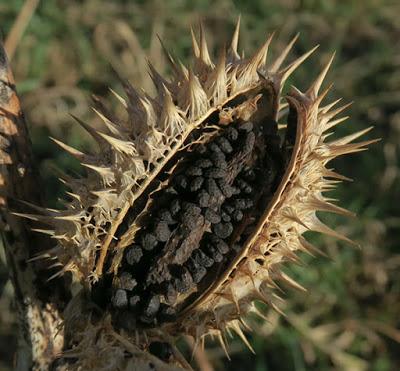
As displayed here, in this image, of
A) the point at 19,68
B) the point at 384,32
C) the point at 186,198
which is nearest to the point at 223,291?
the point at 186,198

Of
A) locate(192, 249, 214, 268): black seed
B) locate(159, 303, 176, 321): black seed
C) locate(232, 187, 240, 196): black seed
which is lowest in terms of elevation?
locate(159, 303, 176, 321): black seed

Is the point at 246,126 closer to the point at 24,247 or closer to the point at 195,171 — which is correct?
the point at 195,171

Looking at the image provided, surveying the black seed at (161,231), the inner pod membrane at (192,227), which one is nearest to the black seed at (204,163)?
the inner pod membrane at (192,227)

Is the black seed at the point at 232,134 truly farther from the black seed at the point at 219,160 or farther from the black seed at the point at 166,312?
the black seed at the point at 166,312

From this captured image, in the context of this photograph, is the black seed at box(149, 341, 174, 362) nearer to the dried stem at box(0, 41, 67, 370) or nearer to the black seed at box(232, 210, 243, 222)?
the dried stem at box(0, 41, 67, 370)

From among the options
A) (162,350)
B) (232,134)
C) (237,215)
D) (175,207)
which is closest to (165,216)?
(175,207)

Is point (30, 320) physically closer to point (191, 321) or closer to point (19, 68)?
point (191, 321)

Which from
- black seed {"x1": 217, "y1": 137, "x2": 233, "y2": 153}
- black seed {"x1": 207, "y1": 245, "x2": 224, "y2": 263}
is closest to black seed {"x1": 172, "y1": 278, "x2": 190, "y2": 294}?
black seed {"x1": 207, "y1": 245, "x2": 224, "y2": 263}
